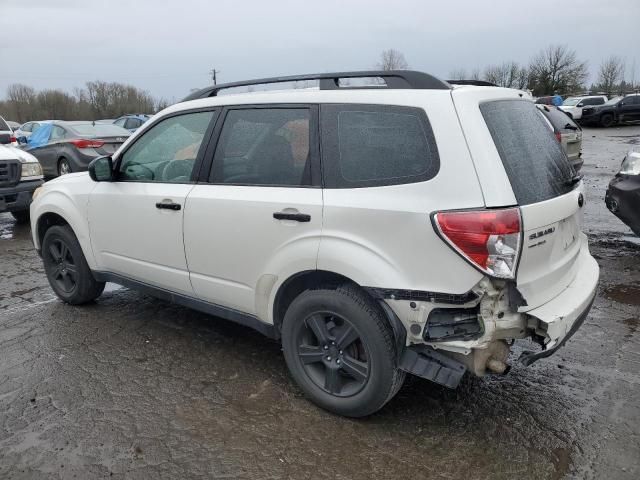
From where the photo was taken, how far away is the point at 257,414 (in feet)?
10.5

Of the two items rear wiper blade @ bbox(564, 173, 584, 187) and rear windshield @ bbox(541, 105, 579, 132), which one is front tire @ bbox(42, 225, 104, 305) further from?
rear windshield @ bbox(541, 105, 579, 132)

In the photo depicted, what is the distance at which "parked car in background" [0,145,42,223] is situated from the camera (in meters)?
8.09

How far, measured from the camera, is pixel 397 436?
117 inches

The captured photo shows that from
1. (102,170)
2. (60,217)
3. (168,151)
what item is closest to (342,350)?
(168,151)

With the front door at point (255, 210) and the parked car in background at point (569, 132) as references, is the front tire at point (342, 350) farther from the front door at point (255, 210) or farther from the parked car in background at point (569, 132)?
the parked car in background at point (569, 132)

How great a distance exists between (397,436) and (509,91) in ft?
6.78

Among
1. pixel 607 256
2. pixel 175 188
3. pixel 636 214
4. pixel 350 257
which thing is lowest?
pixel 607 256

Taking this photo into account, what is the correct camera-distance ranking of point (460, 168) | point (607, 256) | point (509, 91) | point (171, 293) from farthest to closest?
point (607, 256), point (171, 293), point (509, 91), point (460, 168)

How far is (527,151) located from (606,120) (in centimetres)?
3146

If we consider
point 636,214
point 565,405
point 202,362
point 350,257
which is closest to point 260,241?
point 350,257

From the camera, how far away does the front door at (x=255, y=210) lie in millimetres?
3068

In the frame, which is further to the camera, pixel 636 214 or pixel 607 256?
pixel 607 256

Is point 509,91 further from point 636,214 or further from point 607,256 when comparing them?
point 607,256

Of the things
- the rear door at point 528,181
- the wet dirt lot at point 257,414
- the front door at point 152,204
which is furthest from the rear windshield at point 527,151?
the front door at point 152,204
